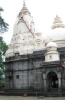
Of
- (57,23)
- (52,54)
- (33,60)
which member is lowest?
(33,60)

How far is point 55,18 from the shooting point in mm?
42156

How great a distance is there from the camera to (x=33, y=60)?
35.4 meters

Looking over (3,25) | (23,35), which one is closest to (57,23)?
(23,35)

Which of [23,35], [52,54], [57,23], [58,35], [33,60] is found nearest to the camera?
[52,54]

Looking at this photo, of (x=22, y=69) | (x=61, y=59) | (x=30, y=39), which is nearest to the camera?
(x=61, y=59)

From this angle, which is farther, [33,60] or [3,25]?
[33,60]

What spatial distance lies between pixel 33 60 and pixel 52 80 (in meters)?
3.39

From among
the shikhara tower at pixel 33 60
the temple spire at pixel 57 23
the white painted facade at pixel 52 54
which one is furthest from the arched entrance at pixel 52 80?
the temple spire at pixel 57 23

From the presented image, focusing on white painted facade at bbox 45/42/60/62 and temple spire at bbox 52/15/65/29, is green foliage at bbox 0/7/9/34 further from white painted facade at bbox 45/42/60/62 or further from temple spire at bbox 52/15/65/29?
temple spire at bbox 52/15/65/29

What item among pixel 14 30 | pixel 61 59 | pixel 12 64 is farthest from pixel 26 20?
pixel 61 59

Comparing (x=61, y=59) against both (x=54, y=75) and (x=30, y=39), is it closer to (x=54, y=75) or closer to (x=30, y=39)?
(x=54, y=75)

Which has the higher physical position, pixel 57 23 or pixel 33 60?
pixel 57 23

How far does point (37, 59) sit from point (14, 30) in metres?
8.43

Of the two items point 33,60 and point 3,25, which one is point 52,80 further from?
point 3,25
